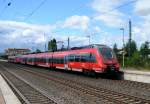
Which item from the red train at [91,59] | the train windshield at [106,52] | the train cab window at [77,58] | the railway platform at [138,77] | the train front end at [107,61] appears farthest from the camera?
the train cab window at [77,58]

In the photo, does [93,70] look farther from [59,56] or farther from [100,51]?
[59,56]

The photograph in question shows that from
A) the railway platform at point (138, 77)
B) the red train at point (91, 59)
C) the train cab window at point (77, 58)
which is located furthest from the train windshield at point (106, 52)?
the train cab window at point (77, 58)

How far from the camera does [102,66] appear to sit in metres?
32.5

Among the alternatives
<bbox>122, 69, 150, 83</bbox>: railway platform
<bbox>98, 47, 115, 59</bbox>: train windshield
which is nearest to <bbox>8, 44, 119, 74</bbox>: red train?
<bbox>98, 47, 115, 59</bbox>: train windshield

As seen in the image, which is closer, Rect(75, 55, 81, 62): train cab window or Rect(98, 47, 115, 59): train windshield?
Rect(98, 47, 115, 59): train windshield

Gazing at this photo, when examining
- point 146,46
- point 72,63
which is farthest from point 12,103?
point 146,46

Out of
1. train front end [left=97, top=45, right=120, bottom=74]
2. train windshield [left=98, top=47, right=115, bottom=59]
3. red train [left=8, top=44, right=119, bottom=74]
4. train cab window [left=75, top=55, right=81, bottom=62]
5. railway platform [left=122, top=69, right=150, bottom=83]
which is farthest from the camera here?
train cab window [left=75, top=55, right=81, bottom=62]

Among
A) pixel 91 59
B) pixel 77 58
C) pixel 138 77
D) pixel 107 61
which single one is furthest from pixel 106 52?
pixel 77 58

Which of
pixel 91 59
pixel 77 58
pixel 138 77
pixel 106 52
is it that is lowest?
pixel 138 77

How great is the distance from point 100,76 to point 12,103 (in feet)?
71.6

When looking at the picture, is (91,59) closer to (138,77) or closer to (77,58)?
(77,58)

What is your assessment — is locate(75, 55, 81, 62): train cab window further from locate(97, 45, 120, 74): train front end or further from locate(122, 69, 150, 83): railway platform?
locate(122, 69, 150, 83): railway platform

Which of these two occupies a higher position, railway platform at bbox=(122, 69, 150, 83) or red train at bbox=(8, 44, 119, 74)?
red train at bbox=(8, 44, 119, 74)

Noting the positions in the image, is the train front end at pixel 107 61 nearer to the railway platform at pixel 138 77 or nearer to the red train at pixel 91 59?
the red train at pixel 91 59
